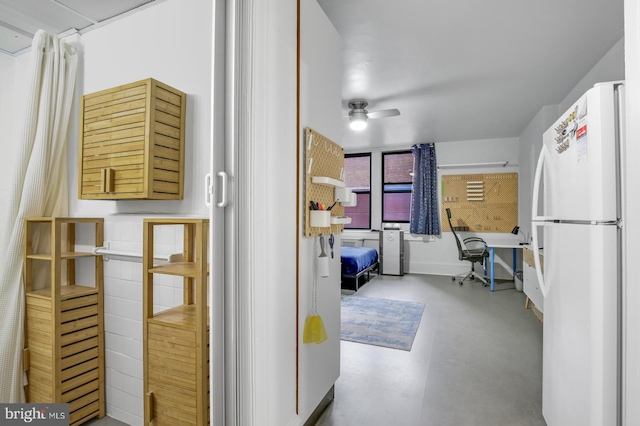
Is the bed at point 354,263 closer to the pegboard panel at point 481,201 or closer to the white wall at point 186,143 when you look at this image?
the pegboard panel at point 481,201

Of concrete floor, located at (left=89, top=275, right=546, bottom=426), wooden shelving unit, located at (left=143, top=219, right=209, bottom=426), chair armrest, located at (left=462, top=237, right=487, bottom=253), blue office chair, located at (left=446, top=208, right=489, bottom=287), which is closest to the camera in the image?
wooden shelving unit, located at (left=143, top=219, right=209, bottom=426)

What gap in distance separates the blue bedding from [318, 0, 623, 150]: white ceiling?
2.28 metres

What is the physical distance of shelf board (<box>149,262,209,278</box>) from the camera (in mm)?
1463

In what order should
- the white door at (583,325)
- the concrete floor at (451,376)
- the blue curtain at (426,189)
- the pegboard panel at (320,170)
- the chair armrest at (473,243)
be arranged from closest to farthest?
the white door at (583,325) < the pegboard panel at (320,170) < the concrete floor at (451,376) < the chair armrest at (473,243) < the blue curtain at (426,189)

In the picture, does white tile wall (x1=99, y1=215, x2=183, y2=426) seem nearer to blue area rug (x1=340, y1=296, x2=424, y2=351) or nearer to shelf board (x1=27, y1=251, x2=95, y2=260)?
shelf board (x1=27, y1=251, x2=95, y2=260)

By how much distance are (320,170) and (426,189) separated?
477cm

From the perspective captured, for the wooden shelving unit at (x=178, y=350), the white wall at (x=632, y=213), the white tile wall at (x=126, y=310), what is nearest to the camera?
the white wall at (x=632, y=213)

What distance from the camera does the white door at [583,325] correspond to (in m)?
1.14

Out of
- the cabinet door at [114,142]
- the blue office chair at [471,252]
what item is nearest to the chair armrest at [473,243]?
the blue office chair at [471,252]

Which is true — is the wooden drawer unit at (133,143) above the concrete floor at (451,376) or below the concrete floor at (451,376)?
above

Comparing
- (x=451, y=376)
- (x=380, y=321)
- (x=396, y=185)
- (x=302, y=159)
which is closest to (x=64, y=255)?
(x=302, y=159)

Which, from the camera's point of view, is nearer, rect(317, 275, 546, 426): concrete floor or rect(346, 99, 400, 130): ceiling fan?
rect(317, 275, 546, 426): concrete floor

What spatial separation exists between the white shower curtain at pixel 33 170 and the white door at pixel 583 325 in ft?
8.16

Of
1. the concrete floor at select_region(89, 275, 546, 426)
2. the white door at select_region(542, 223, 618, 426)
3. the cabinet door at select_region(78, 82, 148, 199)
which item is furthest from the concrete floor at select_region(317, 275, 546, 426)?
the cabinet door at select_region(78, 82, 148, 199)
